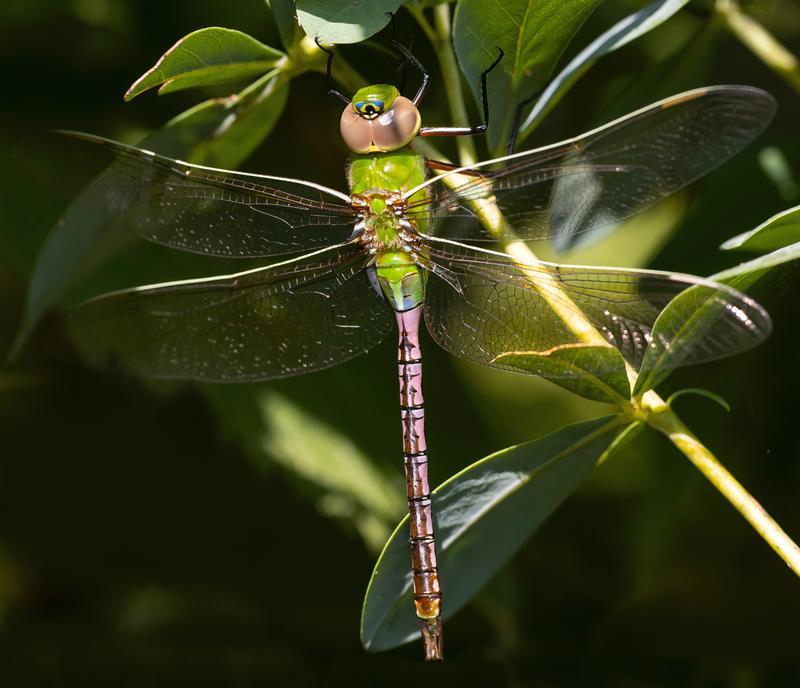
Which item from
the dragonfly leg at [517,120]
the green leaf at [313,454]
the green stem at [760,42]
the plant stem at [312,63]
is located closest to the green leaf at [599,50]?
the dragonfly leg at [517,120]

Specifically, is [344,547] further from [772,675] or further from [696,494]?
[772,675]

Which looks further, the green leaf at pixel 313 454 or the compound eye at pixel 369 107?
the green leaf at pixel 313 454

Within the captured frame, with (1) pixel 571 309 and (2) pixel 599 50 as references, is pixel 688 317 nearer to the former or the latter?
(1) pixel 571 309

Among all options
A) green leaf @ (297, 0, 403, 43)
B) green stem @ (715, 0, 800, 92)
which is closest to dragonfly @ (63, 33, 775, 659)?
green leaf @ (297, 0, 403, 43)

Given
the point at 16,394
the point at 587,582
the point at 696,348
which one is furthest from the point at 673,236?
the point at 16,394

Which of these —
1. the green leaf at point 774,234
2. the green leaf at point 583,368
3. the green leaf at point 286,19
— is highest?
the green leaf at point 286,19

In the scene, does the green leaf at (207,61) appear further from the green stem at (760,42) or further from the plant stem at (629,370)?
the green stem at (760,42)

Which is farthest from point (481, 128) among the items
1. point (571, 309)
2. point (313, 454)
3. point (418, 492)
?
point (313, 454)
